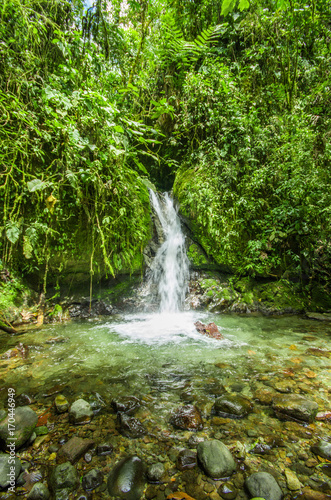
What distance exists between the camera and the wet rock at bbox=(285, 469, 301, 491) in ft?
4.12

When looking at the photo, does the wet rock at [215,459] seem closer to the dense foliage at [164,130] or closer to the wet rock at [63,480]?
the wet rock at [63,480]

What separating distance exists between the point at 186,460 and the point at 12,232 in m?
3.05

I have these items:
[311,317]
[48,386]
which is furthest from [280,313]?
[48,386]

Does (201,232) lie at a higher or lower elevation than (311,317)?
higher

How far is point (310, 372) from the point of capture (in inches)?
99.0

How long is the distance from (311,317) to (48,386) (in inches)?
188

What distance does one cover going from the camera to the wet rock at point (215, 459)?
1.33 metres

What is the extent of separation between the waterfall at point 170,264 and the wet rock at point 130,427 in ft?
11.1

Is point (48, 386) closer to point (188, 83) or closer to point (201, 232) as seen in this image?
point (201, 232)

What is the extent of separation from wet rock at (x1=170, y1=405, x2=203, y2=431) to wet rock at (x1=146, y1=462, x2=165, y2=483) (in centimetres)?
36

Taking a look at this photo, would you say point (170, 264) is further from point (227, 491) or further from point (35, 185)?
point (227, 491)

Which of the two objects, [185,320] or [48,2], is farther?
[185,320]

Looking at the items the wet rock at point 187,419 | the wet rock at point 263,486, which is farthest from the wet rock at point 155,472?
the wet rock at point 263,486

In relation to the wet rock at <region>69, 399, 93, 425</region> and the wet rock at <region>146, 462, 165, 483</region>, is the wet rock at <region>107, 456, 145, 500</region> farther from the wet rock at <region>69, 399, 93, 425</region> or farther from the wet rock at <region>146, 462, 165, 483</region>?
the wet rock at <region>69, 399, 93, 425</region>
